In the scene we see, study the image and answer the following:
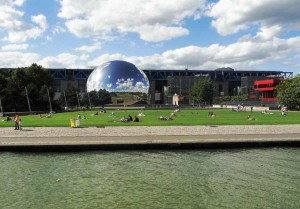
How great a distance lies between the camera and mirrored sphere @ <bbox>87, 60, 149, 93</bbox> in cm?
16125

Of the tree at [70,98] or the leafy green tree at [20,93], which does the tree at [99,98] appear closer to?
the tree at [70,98]

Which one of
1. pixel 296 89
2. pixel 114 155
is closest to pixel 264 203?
pixel 114 155

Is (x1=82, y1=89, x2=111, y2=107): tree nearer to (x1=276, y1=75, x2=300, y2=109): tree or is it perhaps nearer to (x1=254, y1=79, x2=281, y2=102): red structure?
(x1=254, y1=79, x2=281, y2=102): red structure

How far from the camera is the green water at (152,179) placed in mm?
13125

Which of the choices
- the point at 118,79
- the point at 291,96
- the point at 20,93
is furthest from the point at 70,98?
the point at 291,96

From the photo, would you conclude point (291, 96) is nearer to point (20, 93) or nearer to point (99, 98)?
point (20, 93)

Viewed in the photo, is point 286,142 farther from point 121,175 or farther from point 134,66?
point 134,66

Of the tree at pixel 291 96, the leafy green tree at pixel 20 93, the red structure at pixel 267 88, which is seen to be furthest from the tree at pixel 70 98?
the red structure at pixel 267 88

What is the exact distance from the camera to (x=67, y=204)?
12836 mm

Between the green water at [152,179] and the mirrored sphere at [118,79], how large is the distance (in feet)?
455

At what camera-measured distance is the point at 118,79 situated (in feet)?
533

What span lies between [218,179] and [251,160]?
4.87m

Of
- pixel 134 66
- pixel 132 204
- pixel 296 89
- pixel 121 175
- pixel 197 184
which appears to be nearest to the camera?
pixel 132 204

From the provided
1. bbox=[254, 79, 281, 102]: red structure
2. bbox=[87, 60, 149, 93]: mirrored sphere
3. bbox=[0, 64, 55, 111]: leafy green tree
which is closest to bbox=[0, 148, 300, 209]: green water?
bbox=[0, 64, 55, 111]: leafy green tree
